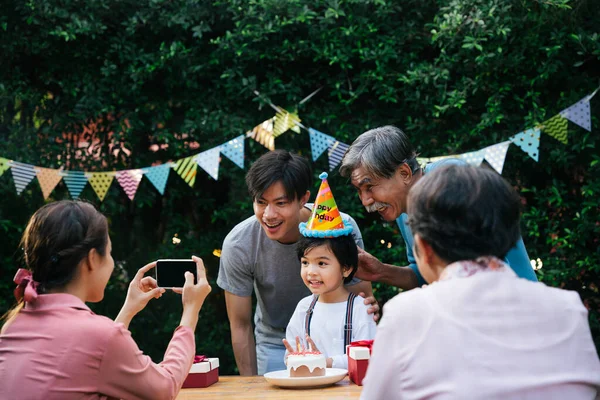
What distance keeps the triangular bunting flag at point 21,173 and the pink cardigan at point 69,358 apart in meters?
2.49

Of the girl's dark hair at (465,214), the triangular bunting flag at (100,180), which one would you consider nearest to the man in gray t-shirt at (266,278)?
the triangular bunting flag at (100,180)

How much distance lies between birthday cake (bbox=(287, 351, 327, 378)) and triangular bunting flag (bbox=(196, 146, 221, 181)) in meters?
1.96

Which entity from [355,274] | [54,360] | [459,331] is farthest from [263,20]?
[459,331]

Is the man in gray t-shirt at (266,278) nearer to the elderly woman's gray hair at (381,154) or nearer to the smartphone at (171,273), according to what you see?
the elderly woman's gray hair at (381,154)

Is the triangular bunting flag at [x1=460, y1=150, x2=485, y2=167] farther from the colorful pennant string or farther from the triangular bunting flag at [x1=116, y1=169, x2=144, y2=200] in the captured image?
the triangular bunting flag at [x1=116, y1=169, x2=144, y2=200]

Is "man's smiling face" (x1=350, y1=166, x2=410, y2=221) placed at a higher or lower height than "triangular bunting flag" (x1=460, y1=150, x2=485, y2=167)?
lower

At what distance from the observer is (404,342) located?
1417 millimetres

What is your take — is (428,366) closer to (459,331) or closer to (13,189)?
(459,331)

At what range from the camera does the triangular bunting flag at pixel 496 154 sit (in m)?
3.88

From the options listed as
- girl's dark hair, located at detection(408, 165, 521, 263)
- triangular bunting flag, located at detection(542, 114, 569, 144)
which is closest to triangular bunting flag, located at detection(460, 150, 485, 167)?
triangular bunting flag, located at detection(542, 114, 569, 144)

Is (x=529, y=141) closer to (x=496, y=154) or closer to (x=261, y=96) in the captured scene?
(x=496, y=154)

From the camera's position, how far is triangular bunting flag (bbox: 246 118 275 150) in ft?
13.7

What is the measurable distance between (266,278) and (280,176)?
514mm

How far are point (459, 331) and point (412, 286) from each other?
173 centimetres
